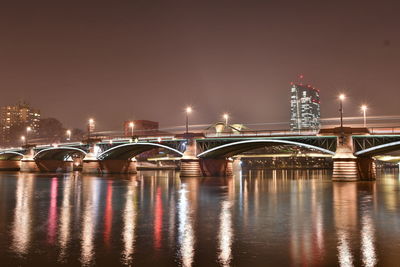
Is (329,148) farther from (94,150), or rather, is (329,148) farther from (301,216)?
A: (94,150)

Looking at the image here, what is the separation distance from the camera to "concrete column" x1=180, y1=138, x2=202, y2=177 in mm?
68938

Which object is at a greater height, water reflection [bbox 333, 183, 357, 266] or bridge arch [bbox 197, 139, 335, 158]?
bridge arch [bbox 197, 139, 335, 158]

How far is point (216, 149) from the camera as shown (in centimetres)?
6525

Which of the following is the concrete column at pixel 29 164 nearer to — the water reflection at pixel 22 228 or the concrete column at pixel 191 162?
the concrete column at pixel 191 162

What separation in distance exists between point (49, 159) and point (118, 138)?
36293mm

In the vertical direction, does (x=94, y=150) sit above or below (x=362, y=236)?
above

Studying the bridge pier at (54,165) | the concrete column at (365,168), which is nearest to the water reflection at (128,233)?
the concrete column at (365,168)

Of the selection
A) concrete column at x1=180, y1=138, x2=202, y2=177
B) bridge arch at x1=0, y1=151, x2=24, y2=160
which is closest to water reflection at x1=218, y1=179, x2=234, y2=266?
concrete column at x1=180, y1=138, x2=202, y2=177

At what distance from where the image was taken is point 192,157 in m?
69.0

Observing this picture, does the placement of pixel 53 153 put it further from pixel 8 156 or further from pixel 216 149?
pixel 216 149

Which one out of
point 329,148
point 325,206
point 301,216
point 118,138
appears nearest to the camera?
point 301,216

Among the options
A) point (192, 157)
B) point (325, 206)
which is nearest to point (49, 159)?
point (192, 157)

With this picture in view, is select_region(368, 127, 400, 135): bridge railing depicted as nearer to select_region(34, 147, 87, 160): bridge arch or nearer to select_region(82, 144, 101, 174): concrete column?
select_region(82, 144, 101, 174): concrete column

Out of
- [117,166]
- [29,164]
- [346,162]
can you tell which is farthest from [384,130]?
[29,164]
